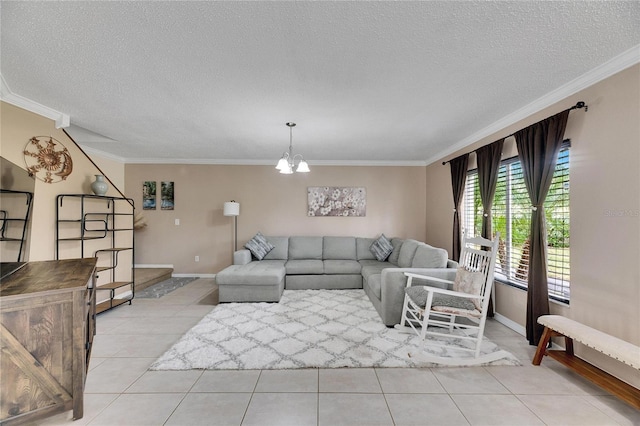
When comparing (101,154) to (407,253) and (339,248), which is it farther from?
(407,253)

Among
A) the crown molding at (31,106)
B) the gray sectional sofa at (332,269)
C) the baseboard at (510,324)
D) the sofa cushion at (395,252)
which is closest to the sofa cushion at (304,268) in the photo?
the gray sectional sofa at (332,269)

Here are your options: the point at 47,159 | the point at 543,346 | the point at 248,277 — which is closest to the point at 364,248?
the point at 248,277

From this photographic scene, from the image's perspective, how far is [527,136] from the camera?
269cm

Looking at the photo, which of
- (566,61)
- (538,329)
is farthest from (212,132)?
(538,329)

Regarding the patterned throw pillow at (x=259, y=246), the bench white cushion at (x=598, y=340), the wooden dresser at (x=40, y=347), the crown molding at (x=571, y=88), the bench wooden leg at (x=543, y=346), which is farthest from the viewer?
the patterned throw pillow at (x=259, y=246)

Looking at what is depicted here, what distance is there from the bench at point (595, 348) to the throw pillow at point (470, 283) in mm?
520

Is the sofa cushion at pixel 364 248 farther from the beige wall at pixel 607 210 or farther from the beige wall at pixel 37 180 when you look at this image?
the beige wall at pixel 37 180

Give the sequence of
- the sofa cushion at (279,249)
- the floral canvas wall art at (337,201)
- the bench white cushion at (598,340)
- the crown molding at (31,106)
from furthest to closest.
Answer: the floral canvas wall art at (337,201)
the sofa cushion at (279,249)
the crown molding at (31,106)
the bench white cushion at (598,340)

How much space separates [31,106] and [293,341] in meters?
3.67

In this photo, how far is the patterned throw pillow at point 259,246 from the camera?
487 centimetres

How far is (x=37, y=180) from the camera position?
2.91m

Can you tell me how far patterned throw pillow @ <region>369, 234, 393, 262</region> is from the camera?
488 centimetres

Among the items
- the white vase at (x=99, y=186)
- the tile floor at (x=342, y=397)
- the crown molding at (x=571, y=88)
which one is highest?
the crown molding at (x=571, y=88)

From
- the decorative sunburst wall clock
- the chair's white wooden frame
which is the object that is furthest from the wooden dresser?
the chair's white wooden frame
